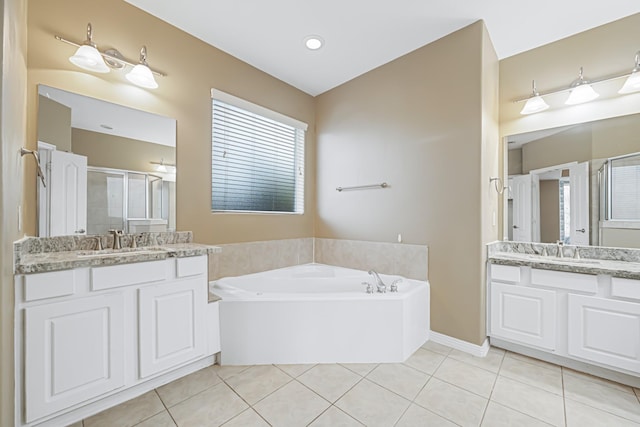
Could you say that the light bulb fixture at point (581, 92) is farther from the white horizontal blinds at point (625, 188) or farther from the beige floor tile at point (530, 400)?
the beige floor tile at point (530, 400)

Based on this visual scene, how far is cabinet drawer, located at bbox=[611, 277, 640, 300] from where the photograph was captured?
5.74 ft

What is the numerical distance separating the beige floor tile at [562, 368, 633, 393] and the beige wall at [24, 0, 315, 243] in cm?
268

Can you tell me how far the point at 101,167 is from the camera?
1916 millimetres

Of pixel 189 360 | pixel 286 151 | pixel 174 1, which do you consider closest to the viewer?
pixel 189 360

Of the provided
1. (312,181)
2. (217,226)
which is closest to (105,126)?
(217,226)

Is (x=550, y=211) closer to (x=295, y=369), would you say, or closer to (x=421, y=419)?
(x=421, y=419)

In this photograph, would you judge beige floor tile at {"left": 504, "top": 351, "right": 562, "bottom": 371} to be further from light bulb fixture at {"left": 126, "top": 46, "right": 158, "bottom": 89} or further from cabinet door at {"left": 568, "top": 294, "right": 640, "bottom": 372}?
light bulb fixture at {"left": 126, "top": 46, "right": 158, "bottom": 89}

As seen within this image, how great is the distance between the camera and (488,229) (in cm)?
239

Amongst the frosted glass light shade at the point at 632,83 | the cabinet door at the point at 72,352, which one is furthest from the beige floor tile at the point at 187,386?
the frosted glass light shade at the point at 632,83

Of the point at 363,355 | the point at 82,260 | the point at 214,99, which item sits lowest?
the point at 363,355

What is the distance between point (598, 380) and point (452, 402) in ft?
3.76

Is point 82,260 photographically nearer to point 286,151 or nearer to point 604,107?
point 286,151

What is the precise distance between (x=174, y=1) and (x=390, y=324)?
2.97 metres

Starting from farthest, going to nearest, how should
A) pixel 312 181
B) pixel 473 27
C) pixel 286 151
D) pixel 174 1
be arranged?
pixel 312 181 → pixel 286 151 → pixel 473 27 → pixel 174 1
